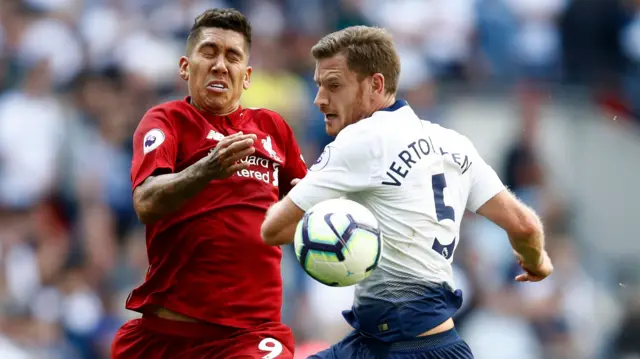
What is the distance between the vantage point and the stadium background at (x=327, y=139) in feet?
39.3

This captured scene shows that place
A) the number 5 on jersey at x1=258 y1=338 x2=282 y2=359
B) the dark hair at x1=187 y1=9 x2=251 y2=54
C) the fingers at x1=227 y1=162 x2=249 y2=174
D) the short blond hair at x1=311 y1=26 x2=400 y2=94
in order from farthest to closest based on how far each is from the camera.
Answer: the dark hair at x1=187 y1=9 x2=251 y2=54
the number 5 on jersey at x1=258 y1=338 x2=282 y2=359
the short blond hair at x1=311 y1=26 x2=400 y2=94
the fingers at x1=227 y1=162 x2=249 y2=174

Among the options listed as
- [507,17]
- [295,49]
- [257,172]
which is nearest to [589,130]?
[507,17]

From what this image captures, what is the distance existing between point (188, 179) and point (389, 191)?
40.9 inches

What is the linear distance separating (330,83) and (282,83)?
7450 millimetres

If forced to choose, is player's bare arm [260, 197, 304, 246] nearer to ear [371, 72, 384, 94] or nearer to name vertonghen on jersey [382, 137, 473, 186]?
name vertonghen on jersey [382, 137, 473, 186]

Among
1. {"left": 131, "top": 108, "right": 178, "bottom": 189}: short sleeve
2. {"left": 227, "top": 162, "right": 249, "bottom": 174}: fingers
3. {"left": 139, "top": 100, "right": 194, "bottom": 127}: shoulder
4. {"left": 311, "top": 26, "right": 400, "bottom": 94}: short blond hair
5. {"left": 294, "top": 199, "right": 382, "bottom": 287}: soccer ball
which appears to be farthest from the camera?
{"left": 139, "top": 100, "right": 194, "bottom": 127}: shoulder

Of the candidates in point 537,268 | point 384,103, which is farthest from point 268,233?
point 537,268

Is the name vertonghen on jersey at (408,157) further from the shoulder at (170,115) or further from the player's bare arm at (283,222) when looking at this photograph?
the shoulder at (170,115)

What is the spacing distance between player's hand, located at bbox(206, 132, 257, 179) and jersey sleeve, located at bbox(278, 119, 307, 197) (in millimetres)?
964

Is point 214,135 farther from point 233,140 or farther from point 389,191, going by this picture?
point 389,191

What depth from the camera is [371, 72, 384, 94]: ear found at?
19.3 feet

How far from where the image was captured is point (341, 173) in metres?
5.68

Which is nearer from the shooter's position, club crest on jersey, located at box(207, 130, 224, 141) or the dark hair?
club crest on jersey, located at box(207, 130, 224, 141)

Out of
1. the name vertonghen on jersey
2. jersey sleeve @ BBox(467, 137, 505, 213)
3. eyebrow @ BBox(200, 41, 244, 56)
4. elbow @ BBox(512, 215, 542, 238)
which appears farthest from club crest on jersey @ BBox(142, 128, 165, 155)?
elbow @ BBox(512, 215, 542, 238)
